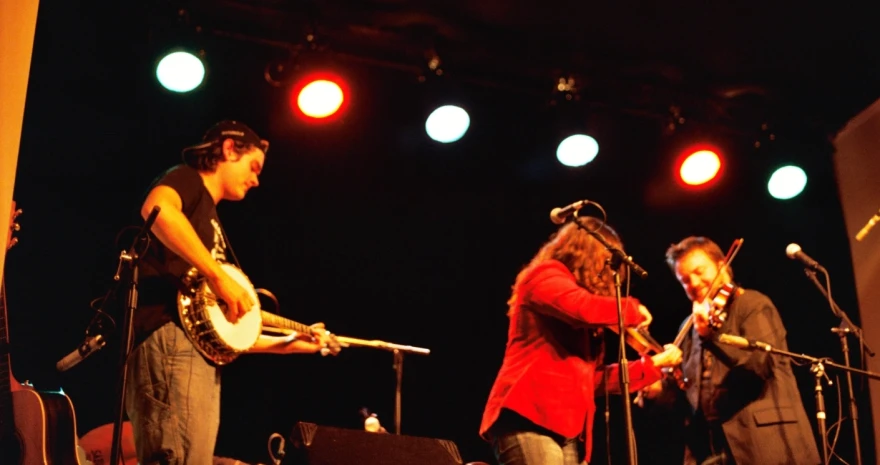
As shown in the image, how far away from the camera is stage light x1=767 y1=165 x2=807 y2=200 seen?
6.36m

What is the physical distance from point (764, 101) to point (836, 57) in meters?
0.54

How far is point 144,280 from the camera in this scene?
339cm

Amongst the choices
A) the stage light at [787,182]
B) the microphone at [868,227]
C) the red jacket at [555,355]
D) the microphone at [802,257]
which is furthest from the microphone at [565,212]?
the stage light at [787,182]

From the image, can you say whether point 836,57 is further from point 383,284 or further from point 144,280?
point 144,280

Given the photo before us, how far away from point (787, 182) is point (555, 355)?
11.5 feet

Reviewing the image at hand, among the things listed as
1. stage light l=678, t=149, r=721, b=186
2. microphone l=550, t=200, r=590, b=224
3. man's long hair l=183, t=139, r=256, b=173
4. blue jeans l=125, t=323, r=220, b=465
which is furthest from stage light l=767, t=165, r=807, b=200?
blue jeans l=125, t=323, r=220, b=465

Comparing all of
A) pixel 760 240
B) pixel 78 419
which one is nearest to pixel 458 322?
pixel 760 240

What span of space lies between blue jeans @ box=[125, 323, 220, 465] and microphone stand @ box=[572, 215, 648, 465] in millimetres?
1570

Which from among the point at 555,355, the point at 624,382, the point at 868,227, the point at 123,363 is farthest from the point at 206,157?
the point at 868,227

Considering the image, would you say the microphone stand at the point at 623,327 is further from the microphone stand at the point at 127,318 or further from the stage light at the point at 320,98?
the stage light at the point at 320,98

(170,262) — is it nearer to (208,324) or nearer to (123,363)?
(208,324)

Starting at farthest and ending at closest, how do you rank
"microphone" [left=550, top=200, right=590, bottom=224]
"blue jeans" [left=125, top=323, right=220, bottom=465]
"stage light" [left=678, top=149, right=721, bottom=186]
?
1. "stage light" [left=678, top=149, right=721, bottom=186]
2. "microphone" [left=550, top=200, right=590, bottom=224]
3. "blue jeans" [left=125, top=323, right=220, bottom=465]

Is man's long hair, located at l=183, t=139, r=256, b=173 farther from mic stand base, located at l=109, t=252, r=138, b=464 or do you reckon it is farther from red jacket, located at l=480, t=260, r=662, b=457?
red jacket, located at l=480, t=260, r=662, b=457

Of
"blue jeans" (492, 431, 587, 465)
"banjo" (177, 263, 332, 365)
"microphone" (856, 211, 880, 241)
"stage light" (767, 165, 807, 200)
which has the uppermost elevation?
"stage light" (767, 165, 807, 200)
